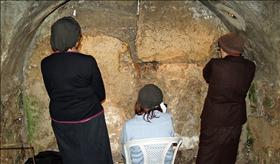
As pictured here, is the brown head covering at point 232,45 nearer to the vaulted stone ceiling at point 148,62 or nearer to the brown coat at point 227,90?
the brown coat at point 227,90

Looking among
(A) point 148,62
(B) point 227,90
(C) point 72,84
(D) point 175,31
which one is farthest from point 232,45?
(C) point 72,84

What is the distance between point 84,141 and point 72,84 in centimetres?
49

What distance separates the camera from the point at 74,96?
318cm

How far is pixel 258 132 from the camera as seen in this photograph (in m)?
4.19

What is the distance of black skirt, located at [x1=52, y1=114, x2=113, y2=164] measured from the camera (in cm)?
332

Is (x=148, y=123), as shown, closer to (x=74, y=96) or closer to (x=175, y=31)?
(x=74, y=96)

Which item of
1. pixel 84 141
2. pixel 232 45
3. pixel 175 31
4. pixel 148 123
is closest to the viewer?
pixel 148 123

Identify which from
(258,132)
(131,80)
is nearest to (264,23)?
(258,132)

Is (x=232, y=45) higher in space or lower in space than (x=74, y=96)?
higher

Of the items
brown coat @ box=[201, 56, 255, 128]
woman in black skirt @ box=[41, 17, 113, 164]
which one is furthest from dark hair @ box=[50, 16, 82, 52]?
brown coat @ box=[201, 56, 255, 128]

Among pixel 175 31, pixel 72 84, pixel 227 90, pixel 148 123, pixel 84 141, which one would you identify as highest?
pixel 175 31

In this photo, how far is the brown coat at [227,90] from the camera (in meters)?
3.61

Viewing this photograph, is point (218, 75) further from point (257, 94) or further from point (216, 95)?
point (257, 94)

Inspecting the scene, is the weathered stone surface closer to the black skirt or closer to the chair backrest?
the black skirt
